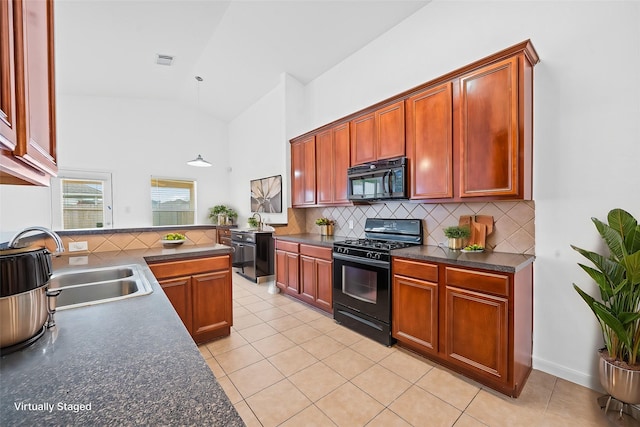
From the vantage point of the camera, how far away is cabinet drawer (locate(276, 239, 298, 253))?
3938 mm

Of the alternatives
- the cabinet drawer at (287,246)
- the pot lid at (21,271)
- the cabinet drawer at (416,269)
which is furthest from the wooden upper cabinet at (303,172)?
the pot lid at (21,271)

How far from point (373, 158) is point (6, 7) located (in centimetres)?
293

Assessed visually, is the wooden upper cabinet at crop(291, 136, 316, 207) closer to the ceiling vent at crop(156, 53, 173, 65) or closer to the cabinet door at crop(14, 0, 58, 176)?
the ceiling vent at crop(156, 53, 173, 65)

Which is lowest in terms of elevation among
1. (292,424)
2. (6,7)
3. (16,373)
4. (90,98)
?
(292,424)

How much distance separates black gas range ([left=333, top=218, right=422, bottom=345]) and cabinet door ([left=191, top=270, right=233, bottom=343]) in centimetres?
120

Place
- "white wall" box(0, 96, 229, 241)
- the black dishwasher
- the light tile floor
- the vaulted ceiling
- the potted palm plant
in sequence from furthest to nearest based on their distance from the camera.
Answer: "white wall" box(0, 96, 229, 241) < the black dishwasher < the vaulted ceiling < the light tile floor < the potted palm plant

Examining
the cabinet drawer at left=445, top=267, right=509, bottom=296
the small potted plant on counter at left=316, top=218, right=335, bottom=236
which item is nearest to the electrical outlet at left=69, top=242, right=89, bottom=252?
the small potted plant on counter at left=316, top=218, right=335, bottom=236

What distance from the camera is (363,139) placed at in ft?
11.0

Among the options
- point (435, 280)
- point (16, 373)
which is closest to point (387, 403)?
point (435, 280)

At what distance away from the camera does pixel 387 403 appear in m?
1.91

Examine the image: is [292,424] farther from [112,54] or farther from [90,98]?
[90,98]

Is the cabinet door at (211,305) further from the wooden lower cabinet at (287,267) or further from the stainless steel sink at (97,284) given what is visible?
the wooden lower cabinet at (287,267)

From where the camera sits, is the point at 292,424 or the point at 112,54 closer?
the point at 292,424

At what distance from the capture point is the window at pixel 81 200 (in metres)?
5.31
